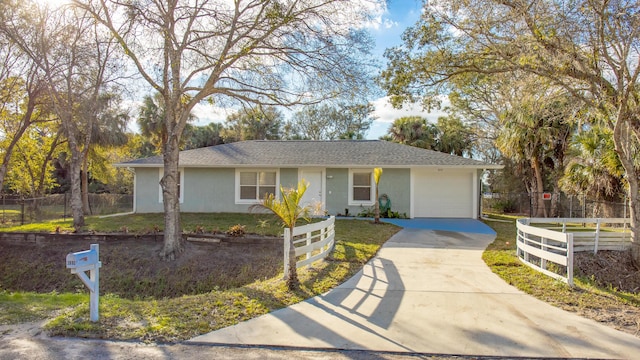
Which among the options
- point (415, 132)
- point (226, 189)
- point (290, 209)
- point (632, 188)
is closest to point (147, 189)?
point (226, 189)

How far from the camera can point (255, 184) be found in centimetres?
1691

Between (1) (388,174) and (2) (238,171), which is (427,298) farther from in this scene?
(2) (238,171)

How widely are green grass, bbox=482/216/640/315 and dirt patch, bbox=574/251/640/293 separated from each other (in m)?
1.47

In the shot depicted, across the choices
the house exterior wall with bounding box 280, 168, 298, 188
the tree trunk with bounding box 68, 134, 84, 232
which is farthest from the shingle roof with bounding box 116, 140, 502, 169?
the tree trunk with bounding box 68, 134, 84, 232

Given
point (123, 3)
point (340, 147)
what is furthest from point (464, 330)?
point (340, 147)

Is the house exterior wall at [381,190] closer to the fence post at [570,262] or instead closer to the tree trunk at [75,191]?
the tree trunk at [75,191]

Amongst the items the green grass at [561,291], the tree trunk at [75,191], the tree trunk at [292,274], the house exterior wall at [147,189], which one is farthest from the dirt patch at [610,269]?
the house exterior wall at [147,189]

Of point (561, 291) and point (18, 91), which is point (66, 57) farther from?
point (561, 291)

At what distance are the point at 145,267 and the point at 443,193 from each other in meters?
12.1

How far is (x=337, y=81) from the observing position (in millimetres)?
10320

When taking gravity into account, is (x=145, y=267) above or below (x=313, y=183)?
below

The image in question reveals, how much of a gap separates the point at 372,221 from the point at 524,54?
8284 mm

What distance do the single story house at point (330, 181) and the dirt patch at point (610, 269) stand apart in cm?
651

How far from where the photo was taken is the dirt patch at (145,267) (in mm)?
9055
